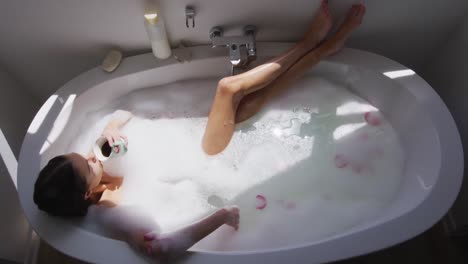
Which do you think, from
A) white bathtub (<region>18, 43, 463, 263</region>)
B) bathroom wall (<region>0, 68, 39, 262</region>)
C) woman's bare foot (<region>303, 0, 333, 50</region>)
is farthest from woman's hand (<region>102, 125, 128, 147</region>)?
woman's bare foot (<region>303, 0, 333, 50</region>)

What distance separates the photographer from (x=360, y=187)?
1.42m

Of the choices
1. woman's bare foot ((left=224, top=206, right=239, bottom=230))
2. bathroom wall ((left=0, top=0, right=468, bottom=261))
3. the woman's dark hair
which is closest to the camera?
the woman's dark hair

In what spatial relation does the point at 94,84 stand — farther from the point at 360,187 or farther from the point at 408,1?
the point at 408,1

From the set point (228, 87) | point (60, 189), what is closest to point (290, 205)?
point (228, 87)

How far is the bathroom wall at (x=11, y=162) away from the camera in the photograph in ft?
4.80

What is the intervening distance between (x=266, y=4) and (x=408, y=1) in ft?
1.67

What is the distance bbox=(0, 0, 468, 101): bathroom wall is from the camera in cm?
136

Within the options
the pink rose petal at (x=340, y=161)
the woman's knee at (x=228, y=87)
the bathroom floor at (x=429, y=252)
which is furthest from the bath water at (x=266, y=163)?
the bathroom floor at (x=429, y=252)

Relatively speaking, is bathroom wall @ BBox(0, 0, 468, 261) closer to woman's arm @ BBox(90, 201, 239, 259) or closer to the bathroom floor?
the bathroom floor

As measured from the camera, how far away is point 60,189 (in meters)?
1.07

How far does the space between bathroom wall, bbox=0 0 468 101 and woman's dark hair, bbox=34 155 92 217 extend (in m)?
0.55

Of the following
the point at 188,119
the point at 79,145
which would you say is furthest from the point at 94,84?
the point at 188,119

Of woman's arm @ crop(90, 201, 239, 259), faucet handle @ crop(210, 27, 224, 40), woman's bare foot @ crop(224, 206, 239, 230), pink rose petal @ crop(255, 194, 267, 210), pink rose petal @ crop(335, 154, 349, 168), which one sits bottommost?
pink rose petal @ crop(255, 194, 267, 210)

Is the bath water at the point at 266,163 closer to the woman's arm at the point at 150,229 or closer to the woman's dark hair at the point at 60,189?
the woman's arm at the point at 150,229
